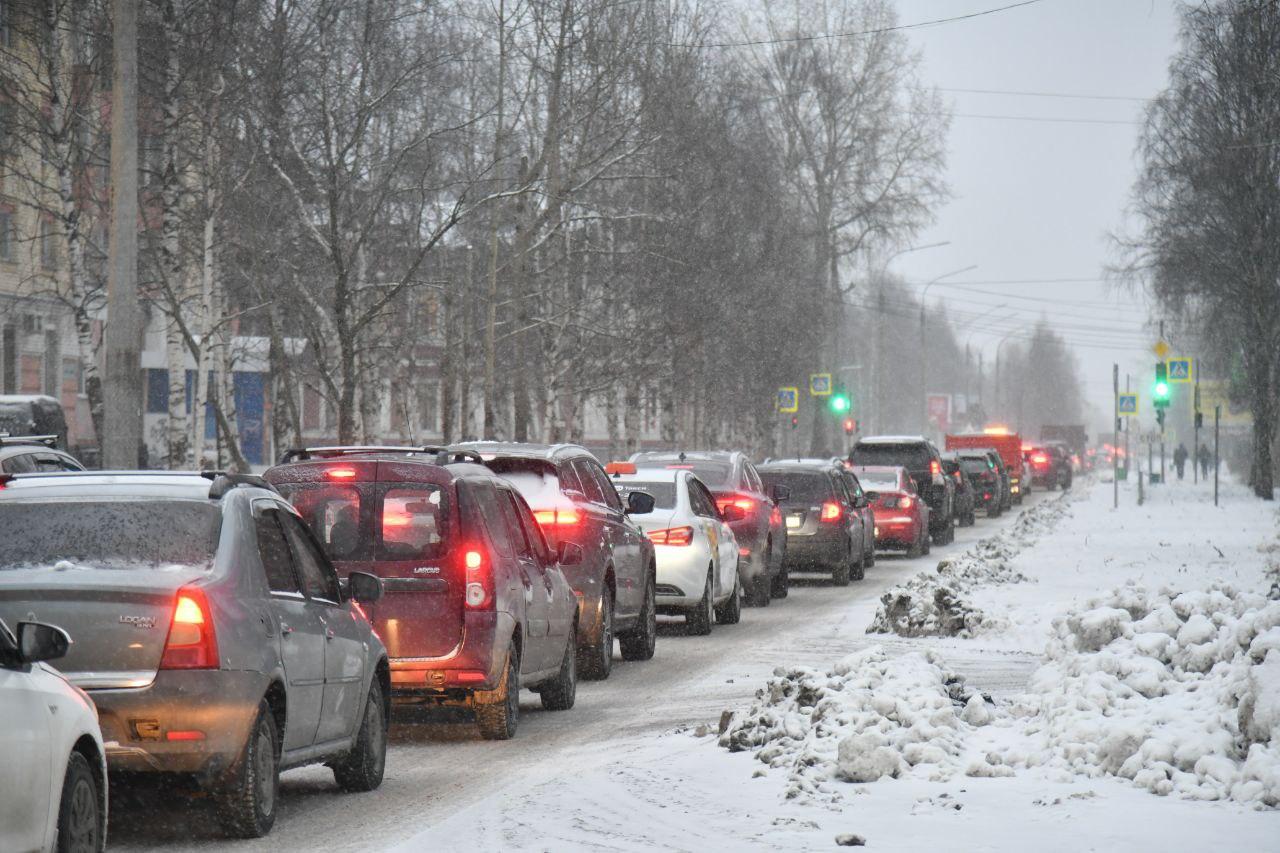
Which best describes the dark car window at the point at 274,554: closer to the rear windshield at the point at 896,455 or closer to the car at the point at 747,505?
the car at the point at 747,505

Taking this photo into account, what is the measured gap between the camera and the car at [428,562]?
1111 cm

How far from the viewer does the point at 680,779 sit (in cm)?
933

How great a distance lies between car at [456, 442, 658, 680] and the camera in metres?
14.7

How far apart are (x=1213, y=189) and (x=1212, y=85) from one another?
291 centimetres

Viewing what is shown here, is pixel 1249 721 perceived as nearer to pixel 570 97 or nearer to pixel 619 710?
pixel 619 710

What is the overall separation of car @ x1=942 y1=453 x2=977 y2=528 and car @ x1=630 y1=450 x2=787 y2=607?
21759 mm

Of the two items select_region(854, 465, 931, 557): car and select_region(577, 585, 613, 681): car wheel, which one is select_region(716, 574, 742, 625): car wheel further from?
select_region(854, 465, 931, 557): car

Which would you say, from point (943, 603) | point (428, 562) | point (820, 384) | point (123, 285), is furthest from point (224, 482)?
point (820, 384)

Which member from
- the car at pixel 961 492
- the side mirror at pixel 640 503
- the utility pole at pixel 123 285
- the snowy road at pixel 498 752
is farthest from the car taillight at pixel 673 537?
the car at pixel 961 492

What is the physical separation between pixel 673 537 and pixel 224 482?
35.3ft

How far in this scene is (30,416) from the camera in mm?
25609

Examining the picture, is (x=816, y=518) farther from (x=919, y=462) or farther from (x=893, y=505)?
(x=919, y=462)

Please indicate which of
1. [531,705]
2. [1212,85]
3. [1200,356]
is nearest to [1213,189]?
[1212,85]

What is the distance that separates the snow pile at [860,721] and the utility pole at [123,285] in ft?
29.7
